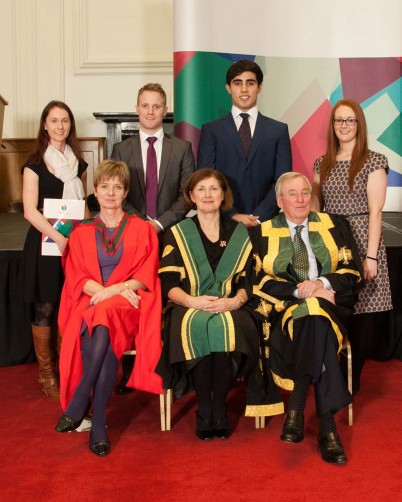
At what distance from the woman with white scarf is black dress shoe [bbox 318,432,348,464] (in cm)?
135

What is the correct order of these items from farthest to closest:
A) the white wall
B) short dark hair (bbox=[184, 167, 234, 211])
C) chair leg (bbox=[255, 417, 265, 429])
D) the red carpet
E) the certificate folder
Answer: the white wall < the certificate folder < short dark hair (bbox=[184, 167, 234, 211]) < chair leg (bbox=[255, 417, 265, 429]) < the red carpet

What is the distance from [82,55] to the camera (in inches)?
275

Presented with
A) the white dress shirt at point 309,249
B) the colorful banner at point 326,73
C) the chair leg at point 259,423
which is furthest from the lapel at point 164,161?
the colorful banner at point 326,73

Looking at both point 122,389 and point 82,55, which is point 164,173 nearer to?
point 122,389

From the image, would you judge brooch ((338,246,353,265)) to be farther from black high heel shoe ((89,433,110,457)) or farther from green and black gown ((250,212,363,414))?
black high heel shoe ((89,433,110,457))

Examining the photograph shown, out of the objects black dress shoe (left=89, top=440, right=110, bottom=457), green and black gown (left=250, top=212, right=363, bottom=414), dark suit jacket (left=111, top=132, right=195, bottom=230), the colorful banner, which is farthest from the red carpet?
the colorful banner

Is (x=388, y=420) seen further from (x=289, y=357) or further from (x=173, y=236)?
(x=173, y=236)

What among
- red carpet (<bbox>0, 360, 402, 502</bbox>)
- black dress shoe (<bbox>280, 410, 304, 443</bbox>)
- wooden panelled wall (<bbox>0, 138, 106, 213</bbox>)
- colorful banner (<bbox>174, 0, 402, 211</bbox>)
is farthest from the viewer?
Answer: wooden panelled wall (<bbox>0, 138, 106, 213</bbox>)

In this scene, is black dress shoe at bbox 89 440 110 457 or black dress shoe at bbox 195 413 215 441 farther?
black dress shoe at bbox 195 413 215 441

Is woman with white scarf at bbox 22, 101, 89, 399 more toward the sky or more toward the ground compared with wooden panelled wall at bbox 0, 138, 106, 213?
more toward the ground

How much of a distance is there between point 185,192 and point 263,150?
539mm

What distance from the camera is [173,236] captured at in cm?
316

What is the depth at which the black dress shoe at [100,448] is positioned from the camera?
2738mm

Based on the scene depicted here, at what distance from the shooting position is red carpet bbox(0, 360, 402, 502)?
2.42 meters
